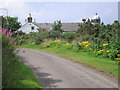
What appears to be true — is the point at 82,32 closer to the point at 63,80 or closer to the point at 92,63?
the point at 92,63

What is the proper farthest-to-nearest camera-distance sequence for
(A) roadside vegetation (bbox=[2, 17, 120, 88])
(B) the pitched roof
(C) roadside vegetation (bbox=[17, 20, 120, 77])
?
(B) the pitched roof < (C) roadside vegetation (bbox=[17, 20, 120, 77]) < (A) roadside vegetation (bbox=[2, 17, 120, 88])

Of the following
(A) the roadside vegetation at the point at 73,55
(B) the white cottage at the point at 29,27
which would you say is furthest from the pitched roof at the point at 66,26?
(A) the roadside vegetation at the point at 73,55

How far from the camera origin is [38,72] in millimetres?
10320

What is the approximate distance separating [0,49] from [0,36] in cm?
56

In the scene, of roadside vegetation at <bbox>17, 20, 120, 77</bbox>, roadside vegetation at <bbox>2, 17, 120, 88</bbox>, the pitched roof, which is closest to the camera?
roadside vegetation at <bbox>2, 17, 120, 88</bbox>

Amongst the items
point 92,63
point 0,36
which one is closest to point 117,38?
point 92,63

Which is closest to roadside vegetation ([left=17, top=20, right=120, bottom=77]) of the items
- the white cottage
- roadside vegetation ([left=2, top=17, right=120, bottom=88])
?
roadside vegetation ([left=2, top=17, right=120, bottom=88])

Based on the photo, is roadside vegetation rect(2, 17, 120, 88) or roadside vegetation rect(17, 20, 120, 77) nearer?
roadside vegetation rect(2, 17, 120, 88)

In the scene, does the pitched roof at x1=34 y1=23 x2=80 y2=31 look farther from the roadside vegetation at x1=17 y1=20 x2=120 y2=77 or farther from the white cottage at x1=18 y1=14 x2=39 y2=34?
the roadside vegetation at x1=17 y1=20 x2=120 y2=77

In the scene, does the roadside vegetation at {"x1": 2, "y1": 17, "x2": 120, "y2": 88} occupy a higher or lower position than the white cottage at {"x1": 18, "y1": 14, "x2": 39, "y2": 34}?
lower


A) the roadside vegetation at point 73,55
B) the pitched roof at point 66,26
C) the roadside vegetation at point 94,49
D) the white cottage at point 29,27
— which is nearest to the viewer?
the roadside vegetation at point 73,55

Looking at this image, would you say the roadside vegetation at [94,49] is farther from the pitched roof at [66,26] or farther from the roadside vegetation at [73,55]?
the pitched roof at [66,26]

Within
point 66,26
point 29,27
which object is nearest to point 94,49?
point 66,26

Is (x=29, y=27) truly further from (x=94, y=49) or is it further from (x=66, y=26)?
(x=94, y=49)
